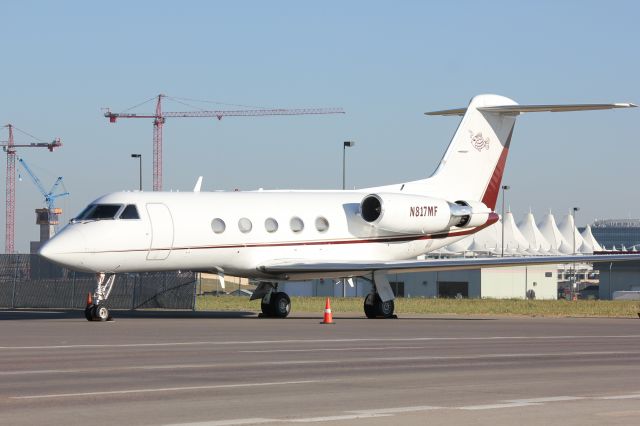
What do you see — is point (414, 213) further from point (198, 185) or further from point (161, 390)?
point (161, 390)

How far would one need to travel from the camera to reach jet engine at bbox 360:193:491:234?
109 feet

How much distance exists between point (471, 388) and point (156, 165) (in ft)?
389

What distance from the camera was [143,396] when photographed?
12078mm

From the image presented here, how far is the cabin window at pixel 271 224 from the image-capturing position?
31.9 meters

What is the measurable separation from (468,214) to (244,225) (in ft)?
23.8

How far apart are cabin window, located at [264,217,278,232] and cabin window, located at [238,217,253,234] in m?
0.52

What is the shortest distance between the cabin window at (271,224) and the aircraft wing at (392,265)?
0.87 m

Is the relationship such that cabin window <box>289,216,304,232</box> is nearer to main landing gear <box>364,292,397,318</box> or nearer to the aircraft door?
main landing gear <box>364,292,397,318</box>

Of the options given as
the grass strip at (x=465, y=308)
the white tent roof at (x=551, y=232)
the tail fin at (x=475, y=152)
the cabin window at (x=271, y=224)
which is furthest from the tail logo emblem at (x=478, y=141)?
the white tent roof at (x=551, y=232)

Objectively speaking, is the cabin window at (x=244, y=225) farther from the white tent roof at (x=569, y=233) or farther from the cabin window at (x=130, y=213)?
the white tent roof at (x=569, y=233)

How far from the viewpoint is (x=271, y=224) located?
105 feet

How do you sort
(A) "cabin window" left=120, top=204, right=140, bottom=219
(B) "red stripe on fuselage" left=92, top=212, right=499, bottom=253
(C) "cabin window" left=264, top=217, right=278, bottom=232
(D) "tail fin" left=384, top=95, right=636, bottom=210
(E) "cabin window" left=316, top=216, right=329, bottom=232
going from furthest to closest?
(D) "tail fin" left=384, top=95, right=636, bottom=210
(E) "cabin window" left=316, top=216, right=329, bottom=232
(C) "cabin window" left=264, top=217, right=278, bottom=232
(B) "red stripe on fuselage" left=92, top=212, right=499, bottom=253
(A) "cabin window" left=120, top=204, right=140, bottom=219

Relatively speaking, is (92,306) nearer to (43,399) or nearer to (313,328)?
(313,328)

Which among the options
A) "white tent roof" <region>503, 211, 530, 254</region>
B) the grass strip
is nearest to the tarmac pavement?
the grass strip
